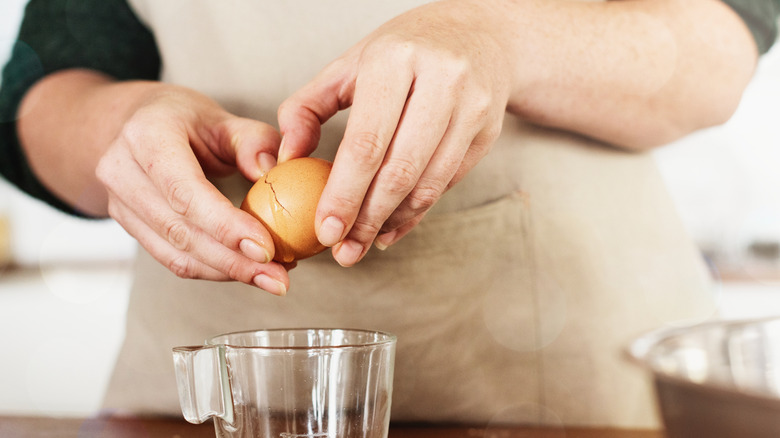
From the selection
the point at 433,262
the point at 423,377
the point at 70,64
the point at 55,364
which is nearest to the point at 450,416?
the point at 423,377

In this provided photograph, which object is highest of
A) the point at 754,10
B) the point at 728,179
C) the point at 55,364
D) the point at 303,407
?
the point at 754,10

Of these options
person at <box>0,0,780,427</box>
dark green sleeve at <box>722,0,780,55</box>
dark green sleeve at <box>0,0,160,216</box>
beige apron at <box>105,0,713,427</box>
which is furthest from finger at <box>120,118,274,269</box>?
dark green sleeve at <box>722,0,780,55</box>

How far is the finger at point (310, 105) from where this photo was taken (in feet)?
1.60

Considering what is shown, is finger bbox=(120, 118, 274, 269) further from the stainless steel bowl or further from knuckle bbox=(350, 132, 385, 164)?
the stainless steel bowl

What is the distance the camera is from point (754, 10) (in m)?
0.67

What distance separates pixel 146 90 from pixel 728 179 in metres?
2.31

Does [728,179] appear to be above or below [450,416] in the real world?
above

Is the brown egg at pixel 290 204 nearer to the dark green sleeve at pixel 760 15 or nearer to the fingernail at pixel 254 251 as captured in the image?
the fingernail at pixel 254 251

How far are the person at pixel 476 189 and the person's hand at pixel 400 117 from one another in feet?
0.46

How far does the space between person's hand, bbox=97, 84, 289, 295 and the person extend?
57 millimetres

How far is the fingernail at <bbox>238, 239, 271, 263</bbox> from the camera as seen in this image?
435 millimetres

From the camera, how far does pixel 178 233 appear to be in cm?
50

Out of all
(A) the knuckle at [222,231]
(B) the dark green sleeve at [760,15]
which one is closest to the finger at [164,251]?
(A) the knuckle at [222,231]

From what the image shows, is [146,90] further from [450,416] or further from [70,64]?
[450,416]
